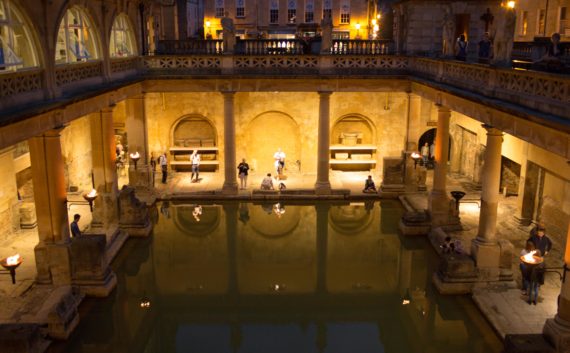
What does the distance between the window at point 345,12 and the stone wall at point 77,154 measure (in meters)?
28.3

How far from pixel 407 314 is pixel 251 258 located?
5750 mm

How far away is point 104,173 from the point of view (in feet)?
68.7

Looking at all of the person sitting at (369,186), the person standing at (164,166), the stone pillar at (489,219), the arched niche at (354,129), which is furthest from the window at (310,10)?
the stone pillar at (489,219)

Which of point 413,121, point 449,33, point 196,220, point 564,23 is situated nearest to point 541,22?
point 564,23

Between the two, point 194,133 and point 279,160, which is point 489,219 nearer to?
point 279,160

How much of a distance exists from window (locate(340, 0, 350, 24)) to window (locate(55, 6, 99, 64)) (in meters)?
32.2

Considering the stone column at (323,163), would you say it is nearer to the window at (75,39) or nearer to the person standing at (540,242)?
the window at (75,39)

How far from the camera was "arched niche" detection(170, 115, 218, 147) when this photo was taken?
2916cm

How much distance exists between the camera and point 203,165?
2959cm

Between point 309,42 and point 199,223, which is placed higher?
point 309,42

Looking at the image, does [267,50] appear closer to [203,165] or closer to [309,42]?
[309,42]

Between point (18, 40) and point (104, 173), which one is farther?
point (104, 173)

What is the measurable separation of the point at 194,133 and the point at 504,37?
58.2ft

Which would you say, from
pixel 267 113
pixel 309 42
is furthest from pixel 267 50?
pixel 267 113
